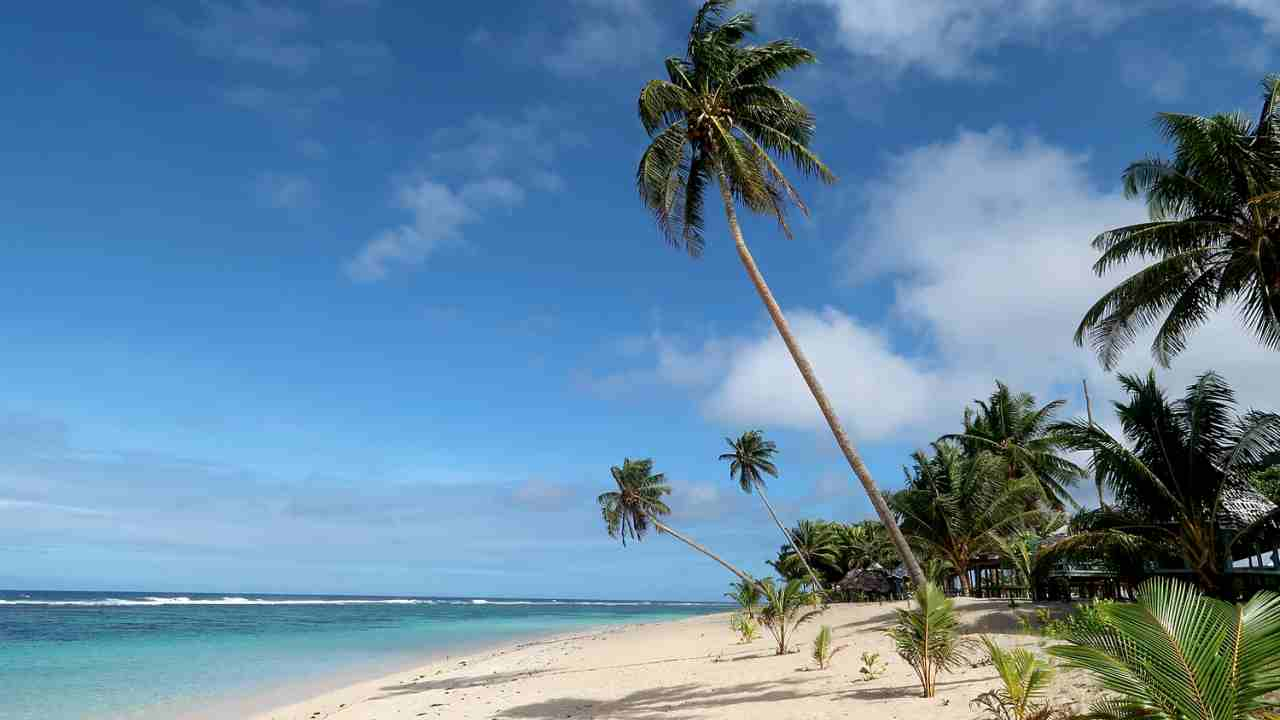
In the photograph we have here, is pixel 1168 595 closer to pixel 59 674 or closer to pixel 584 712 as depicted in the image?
pixel 584 712

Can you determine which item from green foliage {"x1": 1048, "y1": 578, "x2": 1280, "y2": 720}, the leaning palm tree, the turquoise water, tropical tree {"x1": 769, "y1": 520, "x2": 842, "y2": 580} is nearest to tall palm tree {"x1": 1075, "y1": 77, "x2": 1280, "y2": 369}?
the leaning palm tree

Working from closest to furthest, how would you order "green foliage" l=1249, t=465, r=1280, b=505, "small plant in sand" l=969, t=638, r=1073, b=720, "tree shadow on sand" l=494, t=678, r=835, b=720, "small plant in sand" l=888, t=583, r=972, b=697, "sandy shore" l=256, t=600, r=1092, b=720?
"small plant in sand" l=969, t=638, r=1073, b=720 < "small plant in sand" l=888, t=583, r=972, b=697 < "sandy shore" l=256, t=600, r=1092, b=720 < "tree shadow on sand" l=494, t=678, r=835, b=720 < "green foliage" l=1249, t=465, r=1280, b=505

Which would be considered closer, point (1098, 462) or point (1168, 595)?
point (1168, 595)

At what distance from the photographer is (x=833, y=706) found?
1043cm

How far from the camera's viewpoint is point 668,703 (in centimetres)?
1265

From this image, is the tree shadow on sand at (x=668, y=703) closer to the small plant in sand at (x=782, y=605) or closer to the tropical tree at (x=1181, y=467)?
the small plant in sand at (x=782, y=605)

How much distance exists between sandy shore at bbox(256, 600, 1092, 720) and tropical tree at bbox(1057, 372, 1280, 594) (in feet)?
11.6

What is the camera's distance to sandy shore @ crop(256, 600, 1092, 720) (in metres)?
10.4

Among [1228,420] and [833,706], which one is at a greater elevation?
[1228,420]

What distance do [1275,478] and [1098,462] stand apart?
345 centimetres

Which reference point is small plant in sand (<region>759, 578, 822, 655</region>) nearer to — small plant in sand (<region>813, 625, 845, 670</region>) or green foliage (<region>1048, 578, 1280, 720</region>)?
small plant in sand (<region>813, 625, 845, 670</region>)

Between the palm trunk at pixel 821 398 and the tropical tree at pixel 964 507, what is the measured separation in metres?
14.1

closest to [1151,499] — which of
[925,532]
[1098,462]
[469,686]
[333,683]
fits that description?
[1098,462]

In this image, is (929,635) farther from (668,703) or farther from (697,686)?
(697,686)
